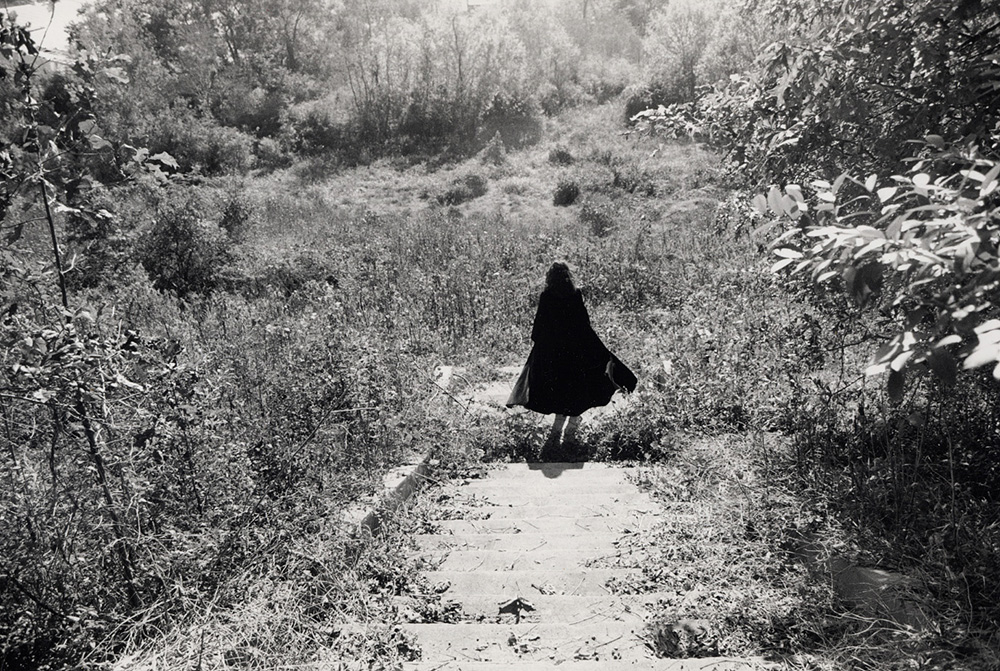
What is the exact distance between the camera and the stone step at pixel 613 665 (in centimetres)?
282

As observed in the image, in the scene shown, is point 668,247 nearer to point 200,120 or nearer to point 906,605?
point 906,605

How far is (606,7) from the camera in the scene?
53.6 metres

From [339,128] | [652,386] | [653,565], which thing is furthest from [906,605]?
[339,128]

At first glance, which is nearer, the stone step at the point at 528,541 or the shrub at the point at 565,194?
the stone step at the point at 528,541

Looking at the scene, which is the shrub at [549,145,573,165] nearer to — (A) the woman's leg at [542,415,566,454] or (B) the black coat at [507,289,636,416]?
(B) the black coat at [507,289,636,416]

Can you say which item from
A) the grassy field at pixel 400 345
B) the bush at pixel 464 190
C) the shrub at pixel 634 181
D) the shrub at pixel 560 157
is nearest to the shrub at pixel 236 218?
the grassy field at pixel 400 345

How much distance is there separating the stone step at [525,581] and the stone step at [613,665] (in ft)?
1.92

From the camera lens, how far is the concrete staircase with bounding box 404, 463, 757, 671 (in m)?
3.05

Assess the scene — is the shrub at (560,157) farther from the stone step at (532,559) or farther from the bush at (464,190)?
the stone step at (532,559)

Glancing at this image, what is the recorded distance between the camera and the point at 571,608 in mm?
3414

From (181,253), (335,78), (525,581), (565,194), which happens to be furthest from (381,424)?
(335,78)

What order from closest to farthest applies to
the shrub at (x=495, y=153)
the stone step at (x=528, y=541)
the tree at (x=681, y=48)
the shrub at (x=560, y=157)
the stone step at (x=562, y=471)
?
1. the stone step at (x=528, y=541)
2. the stone step at (x=562, y=471)
3. the shrub at (x=560, y=157)
4. the shrub at (x=495, y=153)
5. the tree at (x=681, y=48)

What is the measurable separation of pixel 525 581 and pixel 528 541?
587 millimetres

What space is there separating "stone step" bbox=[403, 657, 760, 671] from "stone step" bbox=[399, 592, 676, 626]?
0.36 metres
